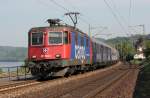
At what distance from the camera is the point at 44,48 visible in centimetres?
2523

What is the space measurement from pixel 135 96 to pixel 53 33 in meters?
11.3

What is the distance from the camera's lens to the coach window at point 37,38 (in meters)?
25.5

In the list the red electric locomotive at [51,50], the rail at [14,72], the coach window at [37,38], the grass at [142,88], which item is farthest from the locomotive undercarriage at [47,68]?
the grass at [142,88]

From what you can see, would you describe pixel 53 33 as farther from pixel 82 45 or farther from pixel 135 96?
pixel 135 96

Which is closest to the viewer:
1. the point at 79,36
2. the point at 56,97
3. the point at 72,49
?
the point at 56,97

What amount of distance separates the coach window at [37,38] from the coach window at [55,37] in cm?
59

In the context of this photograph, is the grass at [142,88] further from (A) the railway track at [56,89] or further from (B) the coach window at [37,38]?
(B) the coach window at [37,38]

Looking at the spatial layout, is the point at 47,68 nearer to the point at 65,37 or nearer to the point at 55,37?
the point at 55,37

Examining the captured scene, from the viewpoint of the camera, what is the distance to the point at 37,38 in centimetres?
2564

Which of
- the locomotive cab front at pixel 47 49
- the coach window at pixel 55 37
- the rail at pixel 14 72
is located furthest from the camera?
the rail at pixel 14 72

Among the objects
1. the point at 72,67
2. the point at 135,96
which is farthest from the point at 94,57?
the point at 135,96

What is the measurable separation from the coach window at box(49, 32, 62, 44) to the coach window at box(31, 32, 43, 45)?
1.94 feet

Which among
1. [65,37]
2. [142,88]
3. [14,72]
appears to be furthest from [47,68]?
[14,72]

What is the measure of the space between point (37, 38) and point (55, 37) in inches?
45.8
